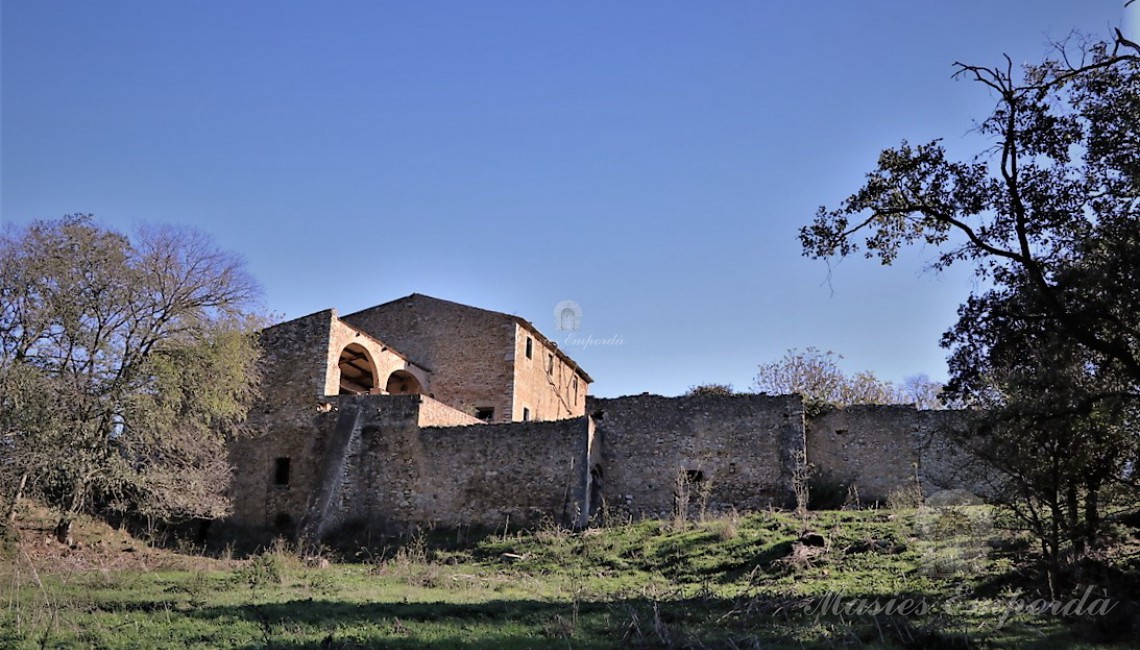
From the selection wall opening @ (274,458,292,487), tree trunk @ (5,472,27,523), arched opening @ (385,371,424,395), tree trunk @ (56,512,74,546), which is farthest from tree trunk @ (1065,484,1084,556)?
arched opening @ (385,371,424,395)

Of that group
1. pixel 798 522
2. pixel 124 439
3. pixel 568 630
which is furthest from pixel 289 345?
pixel 568 630

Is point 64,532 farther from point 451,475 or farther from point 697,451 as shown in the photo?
point 697,451

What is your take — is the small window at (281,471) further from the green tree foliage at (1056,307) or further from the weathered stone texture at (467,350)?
the green tree foliage at (1056,307)

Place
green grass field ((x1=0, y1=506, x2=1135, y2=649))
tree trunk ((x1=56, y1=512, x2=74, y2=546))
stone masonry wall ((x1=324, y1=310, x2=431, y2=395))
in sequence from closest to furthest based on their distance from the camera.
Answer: green grass field ((x1=0, y1=506, x2=1135, y2=649)), tree trunk ((x1=56, y1=512, x2=74, y2=546)), stone masonry wall ((x1=324, y1=310, x2=431, y2=395))

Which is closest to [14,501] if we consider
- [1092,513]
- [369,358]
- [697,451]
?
[369,358]

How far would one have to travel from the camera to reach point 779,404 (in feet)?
85.7

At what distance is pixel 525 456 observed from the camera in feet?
83.1

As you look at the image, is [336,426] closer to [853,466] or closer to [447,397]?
[447,397]

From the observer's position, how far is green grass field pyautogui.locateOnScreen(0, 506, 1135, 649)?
41.8 ft

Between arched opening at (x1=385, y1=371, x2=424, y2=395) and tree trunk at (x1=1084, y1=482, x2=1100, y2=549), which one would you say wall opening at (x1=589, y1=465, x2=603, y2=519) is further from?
tree trunk at (x1=1084, y1=482, x2=1100, y2=549)

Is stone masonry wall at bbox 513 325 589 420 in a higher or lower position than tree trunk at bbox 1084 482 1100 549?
higher

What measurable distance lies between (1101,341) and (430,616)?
10017mm

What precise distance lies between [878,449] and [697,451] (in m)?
4.76

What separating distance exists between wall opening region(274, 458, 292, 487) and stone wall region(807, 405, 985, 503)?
1457 centimetres
